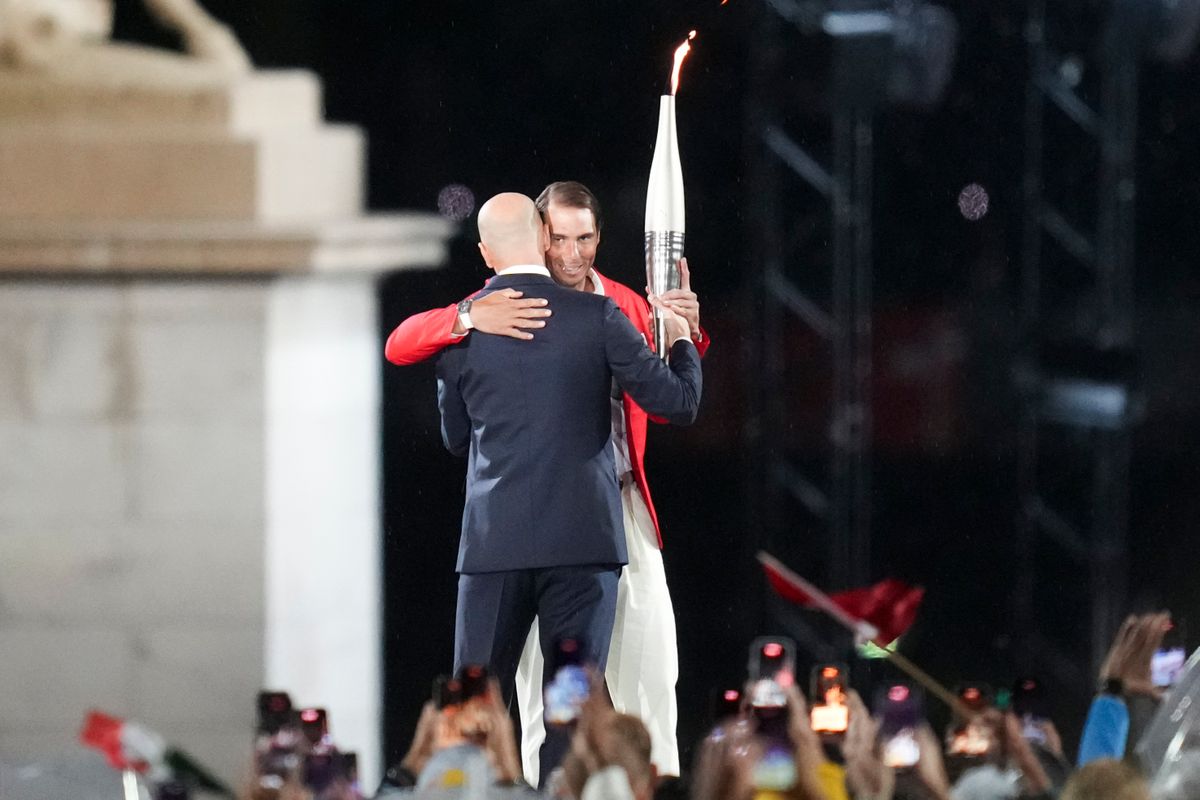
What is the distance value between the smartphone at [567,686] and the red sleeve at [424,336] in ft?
2.31

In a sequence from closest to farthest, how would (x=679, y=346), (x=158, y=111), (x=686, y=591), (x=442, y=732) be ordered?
(x=442, y=732)
(x=679, y=346)
(x=158, y=111)
(x=686, y=591)

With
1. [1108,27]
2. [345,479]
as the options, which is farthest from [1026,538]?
[345,479]

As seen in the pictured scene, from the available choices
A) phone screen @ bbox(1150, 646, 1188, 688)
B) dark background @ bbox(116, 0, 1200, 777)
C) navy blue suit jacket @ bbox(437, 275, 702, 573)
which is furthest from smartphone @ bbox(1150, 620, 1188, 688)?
dark background @ bbox(116, 0, 1200, 777)

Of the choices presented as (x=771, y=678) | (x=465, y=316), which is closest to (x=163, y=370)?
(x=465, y=316)

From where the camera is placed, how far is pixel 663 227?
4250 millimetres

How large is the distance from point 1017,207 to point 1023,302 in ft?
0.81

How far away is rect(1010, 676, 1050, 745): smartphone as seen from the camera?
357cm

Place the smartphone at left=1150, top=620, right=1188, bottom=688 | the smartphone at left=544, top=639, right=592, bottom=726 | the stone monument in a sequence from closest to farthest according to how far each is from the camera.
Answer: the smartphone at left=544, top=639, right=592, bottom=726, the smartphone at left=1150, top=620, right=1188, bottom=688, the stone monument

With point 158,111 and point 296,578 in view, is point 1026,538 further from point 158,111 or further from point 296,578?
point 158,111

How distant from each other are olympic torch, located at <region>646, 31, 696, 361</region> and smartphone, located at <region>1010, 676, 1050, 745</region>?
3.58 ft

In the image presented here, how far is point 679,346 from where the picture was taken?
162 inches

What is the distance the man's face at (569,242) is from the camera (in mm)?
4277

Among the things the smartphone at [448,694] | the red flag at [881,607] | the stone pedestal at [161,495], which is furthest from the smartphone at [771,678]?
the stone pedestal at [161,495]

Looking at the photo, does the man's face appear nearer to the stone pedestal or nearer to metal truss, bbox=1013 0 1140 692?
the stone pedestal
